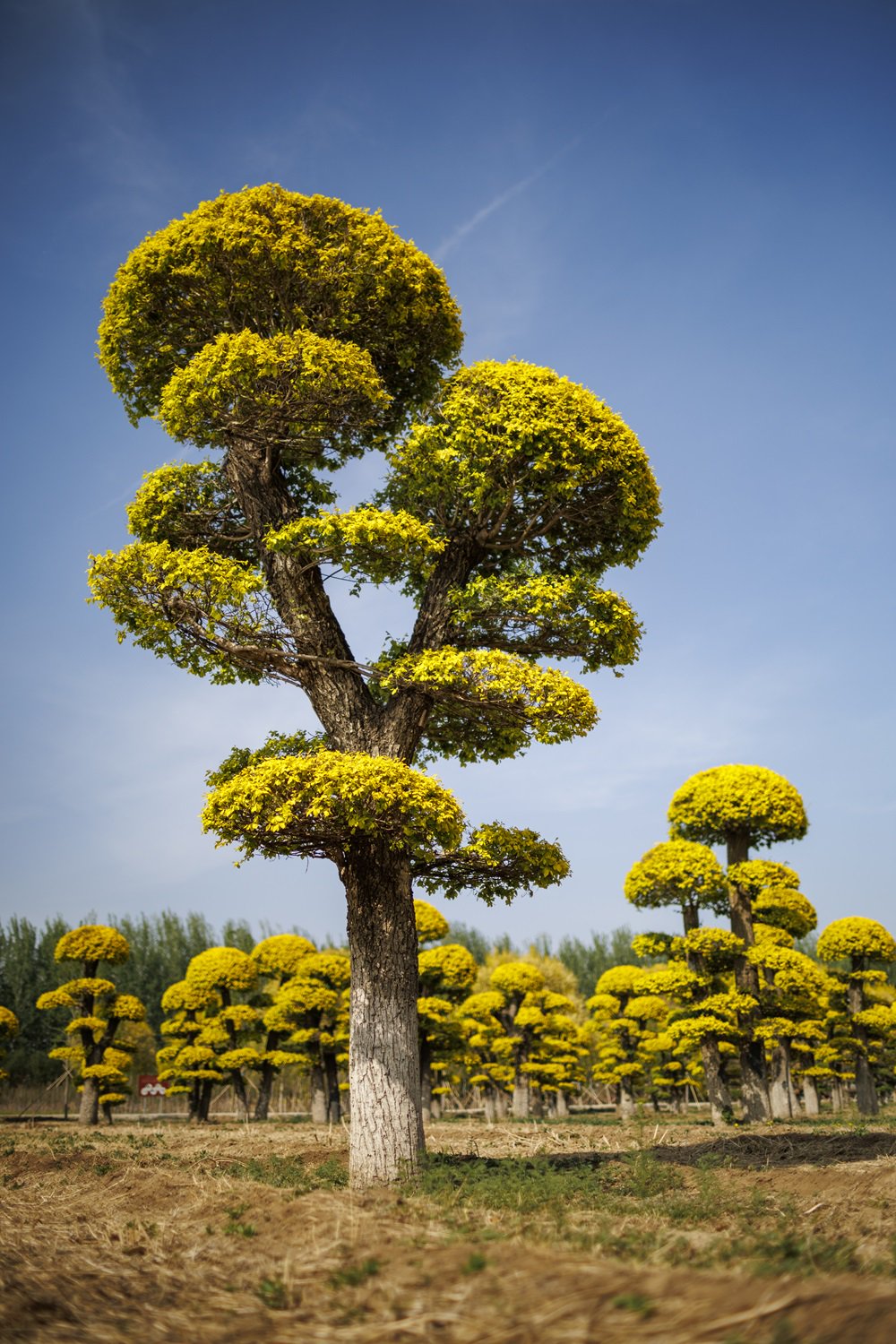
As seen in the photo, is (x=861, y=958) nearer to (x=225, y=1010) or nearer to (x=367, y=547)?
(x=225, y=1010)

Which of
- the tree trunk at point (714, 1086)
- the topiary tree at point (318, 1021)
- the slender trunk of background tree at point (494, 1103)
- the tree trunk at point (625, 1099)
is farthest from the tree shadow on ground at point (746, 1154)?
the tree trunk at point (625, 1099)

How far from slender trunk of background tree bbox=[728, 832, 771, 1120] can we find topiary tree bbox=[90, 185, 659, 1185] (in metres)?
11.8

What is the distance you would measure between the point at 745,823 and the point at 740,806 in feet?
2.44

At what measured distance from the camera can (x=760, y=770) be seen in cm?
1925

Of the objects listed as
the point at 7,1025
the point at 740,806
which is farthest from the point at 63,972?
→ the point at 740,806

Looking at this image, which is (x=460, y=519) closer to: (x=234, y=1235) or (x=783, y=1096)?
(x=234, y=1235)

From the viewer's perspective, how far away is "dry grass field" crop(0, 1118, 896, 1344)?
3.45m

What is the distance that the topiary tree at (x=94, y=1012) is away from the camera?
80.7 ft

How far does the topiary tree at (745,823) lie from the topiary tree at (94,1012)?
16101 mm

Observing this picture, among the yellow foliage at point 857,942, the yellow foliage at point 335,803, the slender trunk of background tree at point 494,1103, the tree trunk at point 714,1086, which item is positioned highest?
the yellow foliage at point 335,803

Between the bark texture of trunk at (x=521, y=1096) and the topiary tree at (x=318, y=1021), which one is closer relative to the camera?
the topiary tree at (x=318, y=1021)

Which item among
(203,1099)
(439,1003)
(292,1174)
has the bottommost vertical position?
(203,1099)

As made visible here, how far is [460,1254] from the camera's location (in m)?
4.33

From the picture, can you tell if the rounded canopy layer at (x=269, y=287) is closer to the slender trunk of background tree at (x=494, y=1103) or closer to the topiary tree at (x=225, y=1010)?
the topiary tree at (x=225, y=1010)
